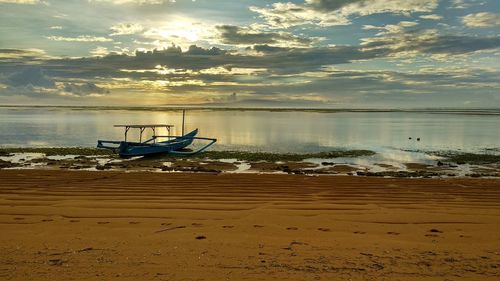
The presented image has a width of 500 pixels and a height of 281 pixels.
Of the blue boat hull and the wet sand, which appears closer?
the wet sand

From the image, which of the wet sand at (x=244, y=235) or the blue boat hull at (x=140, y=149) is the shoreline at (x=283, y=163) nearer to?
the blue boat hull at (x=140, y=149)

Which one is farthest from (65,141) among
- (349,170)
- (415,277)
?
(415,277)

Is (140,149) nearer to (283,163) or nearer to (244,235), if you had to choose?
(283,163)

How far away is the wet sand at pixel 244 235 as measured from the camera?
4.94m

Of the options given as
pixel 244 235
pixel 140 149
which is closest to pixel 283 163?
pixel 140 149

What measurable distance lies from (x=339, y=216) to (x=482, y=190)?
24.8ft

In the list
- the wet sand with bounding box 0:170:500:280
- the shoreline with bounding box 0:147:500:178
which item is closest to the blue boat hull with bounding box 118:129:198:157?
the shoreline with bounding box 0:147:500:178

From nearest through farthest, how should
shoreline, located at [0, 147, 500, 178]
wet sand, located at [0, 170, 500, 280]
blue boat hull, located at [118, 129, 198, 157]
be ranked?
wet sand, located at [0, 170, 500, 280]
shoreline, located at [0, 147, 500, 178]
blue boat hull, located at [118, 129, 198, 157]

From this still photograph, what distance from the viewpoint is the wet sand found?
4938mm

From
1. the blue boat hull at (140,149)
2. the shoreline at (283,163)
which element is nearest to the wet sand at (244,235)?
the shoreline at (283,163)

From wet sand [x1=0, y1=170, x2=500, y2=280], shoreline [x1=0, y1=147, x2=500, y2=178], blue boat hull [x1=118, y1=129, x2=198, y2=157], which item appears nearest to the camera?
wet sand [x1=0, y1=170, x2=500, y2=280]

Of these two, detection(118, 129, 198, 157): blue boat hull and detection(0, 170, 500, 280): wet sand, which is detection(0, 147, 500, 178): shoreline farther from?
detection(0, 170, 500, 280): wet sand

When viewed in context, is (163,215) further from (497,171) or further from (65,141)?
(65,141)

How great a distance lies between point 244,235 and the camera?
6508mm
